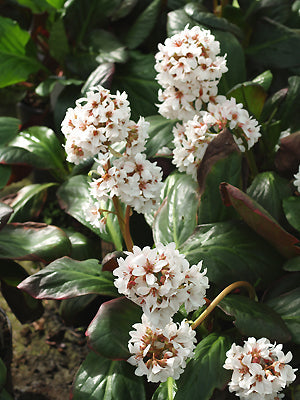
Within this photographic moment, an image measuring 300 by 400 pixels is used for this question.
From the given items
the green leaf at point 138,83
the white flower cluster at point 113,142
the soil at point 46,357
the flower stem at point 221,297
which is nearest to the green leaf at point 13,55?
the green leaf at point 138,83

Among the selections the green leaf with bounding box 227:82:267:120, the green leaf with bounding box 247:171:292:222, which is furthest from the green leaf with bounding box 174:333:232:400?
the green leaf with bounding box 227:82:267:120

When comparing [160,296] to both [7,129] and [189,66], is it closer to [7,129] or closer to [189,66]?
[189,66]

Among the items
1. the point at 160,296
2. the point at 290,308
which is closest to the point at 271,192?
the point at 290,308

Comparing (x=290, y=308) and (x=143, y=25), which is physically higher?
(x=143, y=25)

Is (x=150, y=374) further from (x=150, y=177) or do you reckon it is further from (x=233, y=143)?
(x=233, y=143)

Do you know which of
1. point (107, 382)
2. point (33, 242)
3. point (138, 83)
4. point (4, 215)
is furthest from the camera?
Answer: point (138, 83)

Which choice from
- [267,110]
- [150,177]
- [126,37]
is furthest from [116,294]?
[126,37]
